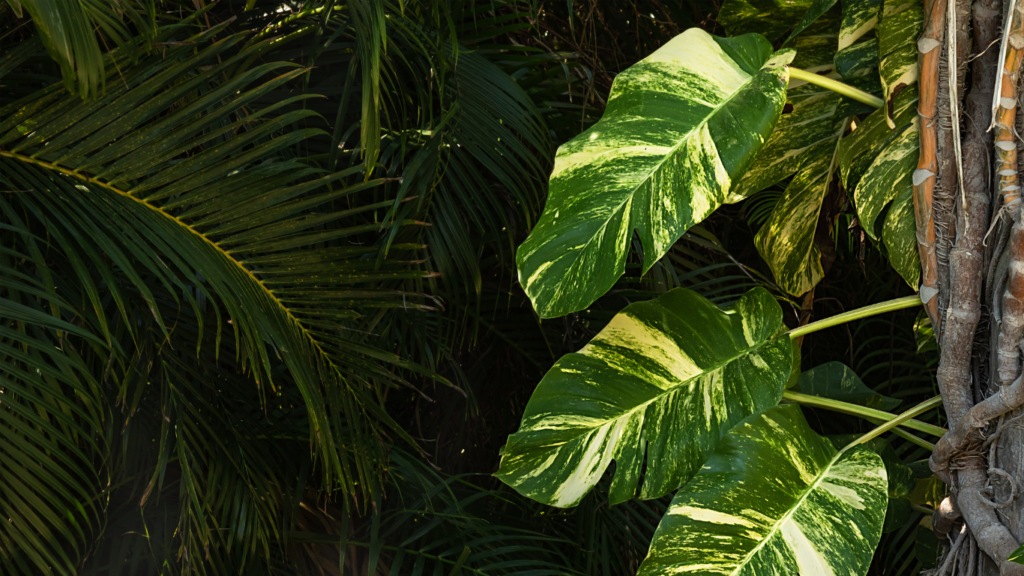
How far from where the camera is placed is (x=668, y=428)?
29.7 inches

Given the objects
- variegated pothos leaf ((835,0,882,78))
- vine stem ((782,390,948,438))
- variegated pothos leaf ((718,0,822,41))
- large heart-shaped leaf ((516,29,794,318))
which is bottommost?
vine stem ((782,390,948,438))

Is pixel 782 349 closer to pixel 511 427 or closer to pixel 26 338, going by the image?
pixel 511 427

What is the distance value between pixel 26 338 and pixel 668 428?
65 centimetres

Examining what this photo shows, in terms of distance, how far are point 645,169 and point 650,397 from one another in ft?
0.87

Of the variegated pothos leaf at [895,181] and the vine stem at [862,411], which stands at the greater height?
the variegated pothos leaf at [895,181]

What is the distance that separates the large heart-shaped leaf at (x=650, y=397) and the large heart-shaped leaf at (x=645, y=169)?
0.18 metres

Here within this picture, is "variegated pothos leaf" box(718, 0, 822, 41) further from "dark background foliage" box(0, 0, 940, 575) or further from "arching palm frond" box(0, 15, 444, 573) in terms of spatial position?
"arching palm frond" box(0, 15, 444, 573)

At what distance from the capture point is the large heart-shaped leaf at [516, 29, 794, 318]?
612 mm

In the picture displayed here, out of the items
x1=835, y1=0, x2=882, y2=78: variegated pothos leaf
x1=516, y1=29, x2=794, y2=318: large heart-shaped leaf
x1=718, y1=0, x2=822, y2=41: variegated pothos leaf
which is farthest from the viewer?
x1=718, y1=0, x2=822, y2=41: variegated pothos leaf

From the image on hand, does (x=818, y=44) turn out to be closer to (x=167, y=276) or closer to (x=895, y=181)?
(x=895, y=181)

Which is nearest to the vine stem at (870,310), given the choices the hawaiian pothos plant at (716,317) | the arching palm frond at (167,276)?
the hawaiian pothos plant at (716,317)

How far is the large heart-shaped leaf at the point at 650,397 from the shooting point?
0.74 meters

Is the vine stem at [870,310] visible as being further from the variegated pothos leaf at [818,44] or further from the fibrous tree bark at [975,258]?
the variegated pothos leaf at [818,44]

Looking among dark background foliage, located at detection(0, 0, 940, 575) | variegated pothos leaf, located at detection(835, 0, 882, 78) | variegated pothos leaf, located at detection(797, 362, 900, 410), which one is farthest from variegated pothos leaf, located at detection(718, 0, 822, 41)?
variegated pothos leaf, located at detection(797, 362, 900, 410)
